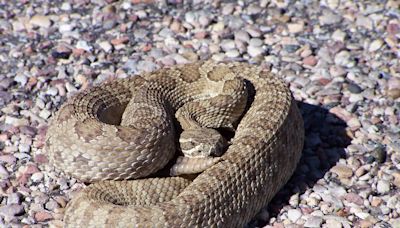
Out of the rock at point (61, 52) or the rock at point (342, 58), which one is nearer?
the rock at point (61, 52)

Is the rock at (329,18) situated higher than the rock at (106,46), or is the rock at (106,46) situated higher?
the rock at (106,46)

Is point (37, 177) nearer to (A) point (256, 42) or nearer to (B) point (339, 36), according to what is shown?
(A) point (256, 42)

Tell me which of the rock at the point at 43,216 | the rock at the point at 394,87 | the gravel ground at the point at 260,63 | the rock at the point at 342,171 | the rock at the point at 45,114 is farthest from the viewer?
the rock at the point at 394,87

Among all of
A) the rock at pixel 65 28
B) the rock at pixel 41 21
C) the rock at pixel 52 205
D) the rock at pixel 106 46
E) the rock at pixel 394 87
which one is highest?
the rock at pixel 41 21

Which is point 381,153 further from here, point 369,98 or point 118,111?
point 118,111

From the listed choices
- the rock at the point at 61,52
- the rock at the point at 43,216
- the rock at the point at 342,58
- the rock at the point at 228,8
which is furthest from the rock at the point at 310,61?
the rock at the point at 43,216

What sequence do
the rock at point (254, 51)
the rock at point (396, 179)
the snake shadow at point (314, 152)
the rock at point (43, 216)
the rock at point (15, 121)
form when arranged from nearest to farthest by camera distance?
the rock at point (43, 216)
the snake shadow at point (314, 152)
the rock at point (396, 179)
the rock at point (15, 121)
the rock at point (254, 51)

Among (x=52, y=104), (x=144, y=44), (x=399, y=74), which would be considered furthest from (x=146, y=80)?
(x=399, y=74)

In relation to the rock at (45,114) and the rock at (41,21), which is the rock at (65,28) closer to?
the rock at (41,21)
